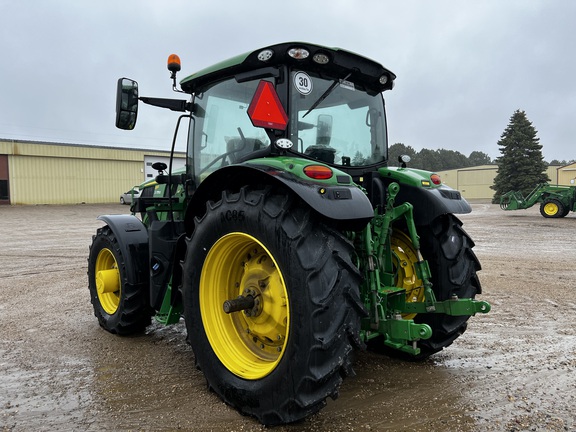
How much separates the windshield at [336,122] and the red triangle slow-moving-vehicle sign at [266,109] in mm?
261

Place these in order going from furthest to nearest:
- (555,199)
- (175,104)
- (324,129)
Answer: (555,199) < (175,104) < (324,129)

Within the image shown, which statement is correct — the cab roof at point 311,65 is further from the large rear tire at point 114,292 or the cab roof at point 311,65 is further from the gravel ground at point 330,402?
the gravel ground at point 330,402

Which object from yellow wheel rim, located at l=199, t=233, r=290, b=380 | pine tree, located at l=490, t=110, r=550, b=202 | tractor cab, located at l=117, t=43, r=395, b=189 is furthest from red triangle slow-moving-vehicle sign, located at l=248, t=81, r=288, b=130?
pine tree, located at l=490, t=110, r=550, b=202

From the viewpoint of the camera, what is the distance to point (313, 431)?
2678 mm

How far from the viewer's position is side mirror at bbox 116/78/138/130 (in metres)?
3.73

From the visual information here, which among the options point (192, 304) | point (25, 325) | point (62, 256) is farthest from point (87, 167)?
point (192, 304)

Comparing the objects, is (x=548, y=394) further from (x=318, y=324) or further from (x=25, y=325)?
(x=25, y=325)

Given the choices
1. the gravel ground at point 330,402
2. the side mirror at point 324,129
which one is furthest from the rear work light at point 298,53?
the gravel ground at point 330,402

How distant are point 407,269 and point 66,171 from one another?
3366 cm

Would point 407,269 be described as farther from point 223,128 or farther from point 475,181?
point 475,181

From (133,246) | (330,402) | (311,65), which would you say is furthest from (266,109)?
(133,246)

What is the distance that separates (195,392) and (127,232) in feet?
6.29

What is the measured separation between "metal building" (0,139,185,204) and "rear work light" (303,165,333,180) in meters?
30.9

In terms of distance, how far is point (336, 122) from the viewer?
361cm
